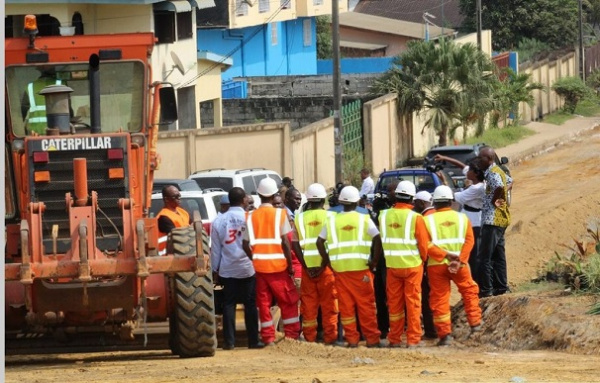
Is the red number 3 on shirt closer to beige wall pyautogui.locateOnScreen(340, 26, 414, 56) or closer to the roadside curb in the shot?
the roadside curb

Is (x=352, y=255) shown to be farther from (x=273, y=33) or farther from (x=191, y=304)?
(x=273, y=33)

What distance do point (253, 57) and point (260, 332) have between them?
46717 mm

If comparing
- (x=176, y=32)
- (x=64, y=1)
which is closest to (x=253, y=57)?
(x=176, y=32)

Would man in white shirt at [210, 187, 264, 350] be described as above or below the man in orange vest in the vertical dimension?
below

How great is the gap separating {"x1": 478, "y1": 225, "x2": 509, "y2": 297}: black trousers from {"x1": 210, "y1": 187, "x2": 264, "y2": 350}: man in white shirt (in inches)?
149

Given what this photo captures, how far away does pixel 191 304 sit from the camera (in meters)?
11.8

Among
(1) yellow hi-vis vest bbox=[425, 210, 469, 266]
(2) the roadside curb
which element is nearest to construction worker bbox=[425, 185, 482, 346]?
(1) yellow hi-vis vest bbox=[425, 210, 469, 266]

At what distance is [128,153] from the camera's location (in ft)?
38.4

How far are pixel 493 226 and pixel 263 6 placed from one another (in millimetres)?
43906

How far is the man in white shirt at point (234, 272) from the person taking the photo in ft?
44.0

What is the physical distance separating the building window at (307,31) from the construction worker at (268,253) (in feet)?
171

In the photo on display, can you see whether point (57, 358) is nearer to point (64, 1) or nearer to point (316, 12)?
point (64, 1)

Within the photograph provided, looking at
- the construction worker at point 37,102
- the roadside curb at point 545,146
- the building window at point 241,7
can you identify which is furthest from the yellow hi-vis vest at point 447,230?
the building window at point 241,7

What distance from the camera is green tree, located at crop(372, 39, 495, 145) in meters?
41.7
